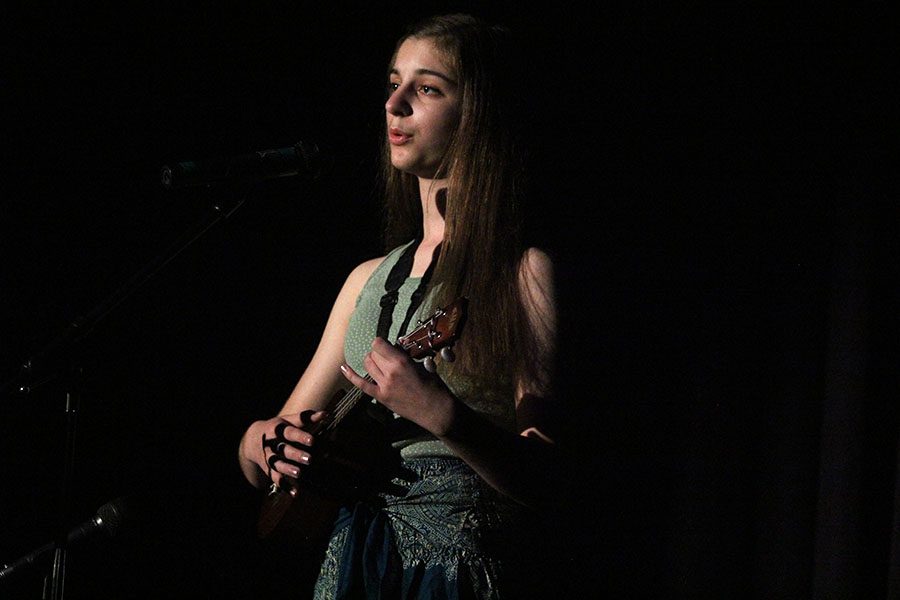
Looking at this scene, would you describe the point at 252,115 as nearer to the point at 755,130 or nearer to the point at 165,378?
the point at 165,378

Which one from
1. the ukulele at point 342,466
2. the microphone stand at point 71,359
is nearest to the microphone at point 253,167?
the microphone stand at point 71,359

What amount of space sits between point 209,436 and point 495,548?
1.38m

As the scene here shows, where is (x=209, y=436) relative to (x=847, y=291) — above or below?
below

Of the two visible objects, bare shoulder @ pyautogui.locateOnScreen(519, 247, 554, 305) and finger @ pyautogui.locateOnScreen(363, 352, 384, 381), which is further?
bare shoulder @ pyautogui.locateOnScreen(519, 247, 554, 305)

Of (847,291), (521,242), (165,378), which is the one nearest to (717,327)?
(847,291)

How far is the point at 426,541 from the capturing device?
1.53 m

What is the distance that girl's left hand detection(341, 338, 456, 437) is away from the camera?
1390mm

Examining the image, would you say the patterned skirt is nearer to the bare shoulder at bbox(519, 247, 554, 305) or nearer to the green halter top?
the green halter top

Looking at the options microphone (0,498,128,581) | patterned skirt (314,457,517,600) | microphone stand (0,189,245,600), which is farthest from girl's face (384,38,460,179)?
microphone (0,498,128,581)

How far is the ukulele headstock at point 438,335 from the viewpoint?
1434mm

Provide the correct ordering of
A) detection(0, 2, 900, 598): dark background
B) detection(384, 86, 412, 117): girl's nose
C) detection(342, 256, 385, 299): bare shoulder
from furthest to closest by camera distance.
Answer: detection(0, 2, 900, 598): dark background < detection(342, 256, 385, 299): bare shoulder < detection(384, 86, 412, 117): girl's nose

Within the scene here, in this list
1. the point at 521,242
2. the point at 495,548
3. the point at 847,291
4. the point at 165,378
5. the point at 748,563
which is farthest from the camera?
the point at 165,378

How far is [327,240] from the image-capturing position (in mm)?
2795

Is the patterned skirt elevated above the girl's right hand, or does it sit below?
below
